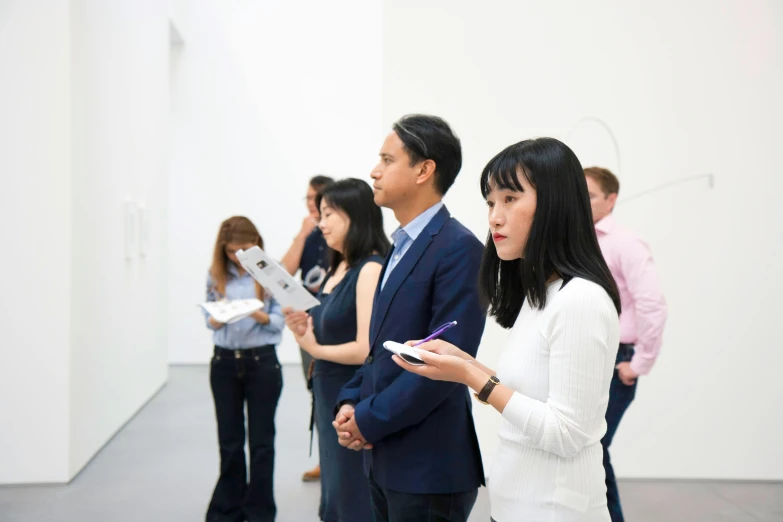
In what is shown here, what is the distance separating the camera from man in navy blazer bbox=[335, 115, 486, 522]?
6.21 ft

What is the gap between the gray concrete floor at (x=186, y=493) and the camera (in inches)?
159

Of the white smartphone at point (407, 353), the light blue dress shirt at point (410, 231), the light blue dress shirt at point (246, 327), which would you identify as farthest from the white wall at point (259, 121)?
the white smartphone at point (407, 353)

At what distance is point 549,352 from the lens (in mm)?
1449

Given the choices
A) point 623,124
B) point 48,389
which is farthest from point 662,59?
point 48,389

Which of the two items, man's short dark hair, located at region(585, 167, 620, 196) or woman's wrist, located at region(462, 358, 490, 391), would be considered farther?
man's short dark hair, located at region(585, 167, 620, 196)

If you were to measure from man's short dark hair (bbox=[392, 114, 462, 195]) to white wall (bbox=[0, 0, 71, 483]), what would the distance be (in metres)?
3.06

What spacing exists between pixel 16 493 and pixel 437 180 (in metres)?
3.53

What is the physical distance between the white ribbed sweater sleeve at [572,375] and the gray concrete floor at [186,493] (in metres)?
2.77

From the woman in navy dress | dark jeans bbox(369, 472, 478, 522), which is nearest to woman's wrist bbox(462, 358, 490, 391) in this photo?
dark jeans bbox(369, 472, 478, 522)

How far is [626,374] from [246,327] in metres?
1.74

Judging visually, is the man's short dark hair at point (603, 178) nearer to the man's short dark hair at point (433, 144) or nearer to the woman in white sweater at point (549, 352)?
the man's short dark hair at point (433, 144)

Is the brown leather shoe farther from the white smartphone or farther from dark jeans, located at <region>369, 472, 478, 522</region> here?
the white smartphone

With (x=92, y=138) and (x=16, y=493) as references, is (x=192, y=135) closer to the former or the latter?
(x=92, y=138)

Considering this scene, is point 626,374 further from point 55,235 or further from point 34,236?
point 34,236
